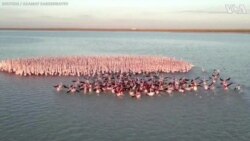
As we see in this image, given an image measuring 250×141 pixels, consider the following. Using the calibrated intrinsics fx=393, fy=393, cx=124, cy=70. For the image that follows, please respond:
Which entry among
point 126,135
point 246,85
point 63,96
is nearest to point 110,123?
point 126,135

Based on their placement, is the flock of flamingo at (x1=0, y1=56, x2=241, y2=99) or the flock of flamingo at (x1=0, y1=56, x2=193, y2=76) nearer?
the flock of flamingo at (x1=0, y1=56, x2=241, y2=99)

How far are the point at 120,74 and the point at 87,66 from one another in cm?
456

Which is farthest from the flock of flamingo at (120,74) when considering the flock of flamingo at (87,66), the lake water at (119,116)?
the lake water at (119,116)

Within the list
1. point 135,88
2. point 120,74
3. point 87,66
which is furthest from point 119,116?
point 87,66

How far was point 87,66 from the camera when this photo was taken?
132ft

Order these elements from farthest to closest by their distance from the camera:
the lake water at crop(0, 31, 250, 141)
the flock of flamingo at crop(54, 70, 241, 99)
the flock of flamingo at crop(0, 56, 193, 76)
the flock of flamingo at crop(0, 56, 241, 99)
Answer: the flock of flamingo at crop(0, 56, 193, 76) → the flock of flamingo at crop(0, 56, 241, 99) → the flock of flamingo at crop(54, 70, 241, 99) → the lake water at crop(0, 31, 250, 141)

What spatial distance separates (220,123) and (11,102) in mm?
14328

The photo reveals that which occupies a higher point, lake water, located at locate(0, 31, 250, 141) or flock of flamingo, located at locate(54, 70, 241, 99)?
flock of flamingo, located at locate(54, 70, 241, 99)

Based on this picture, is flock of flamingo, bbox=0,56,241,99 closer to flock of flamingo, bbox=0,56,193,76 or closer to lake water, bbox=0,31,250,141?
flock of flamingo, bbox=0,56,193,76

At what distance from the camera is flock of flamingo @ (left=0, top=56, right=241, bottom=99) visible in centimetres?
3073

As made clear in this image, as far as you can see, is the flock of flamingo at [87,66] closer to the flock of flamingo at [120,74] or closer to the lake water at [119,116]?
the flock of flamingo at [120,74]

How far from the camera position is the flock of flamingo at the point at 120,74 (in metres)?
30.7

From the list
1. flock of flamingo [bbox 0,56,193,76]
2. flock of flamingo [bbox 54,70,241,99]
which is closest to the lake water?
flock of flamingo [bbox 54,70,241,99]

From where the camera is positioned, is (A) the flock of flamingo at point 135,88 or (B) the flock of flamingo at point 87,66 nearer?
(A) the flock of flamingo at point 135,88
